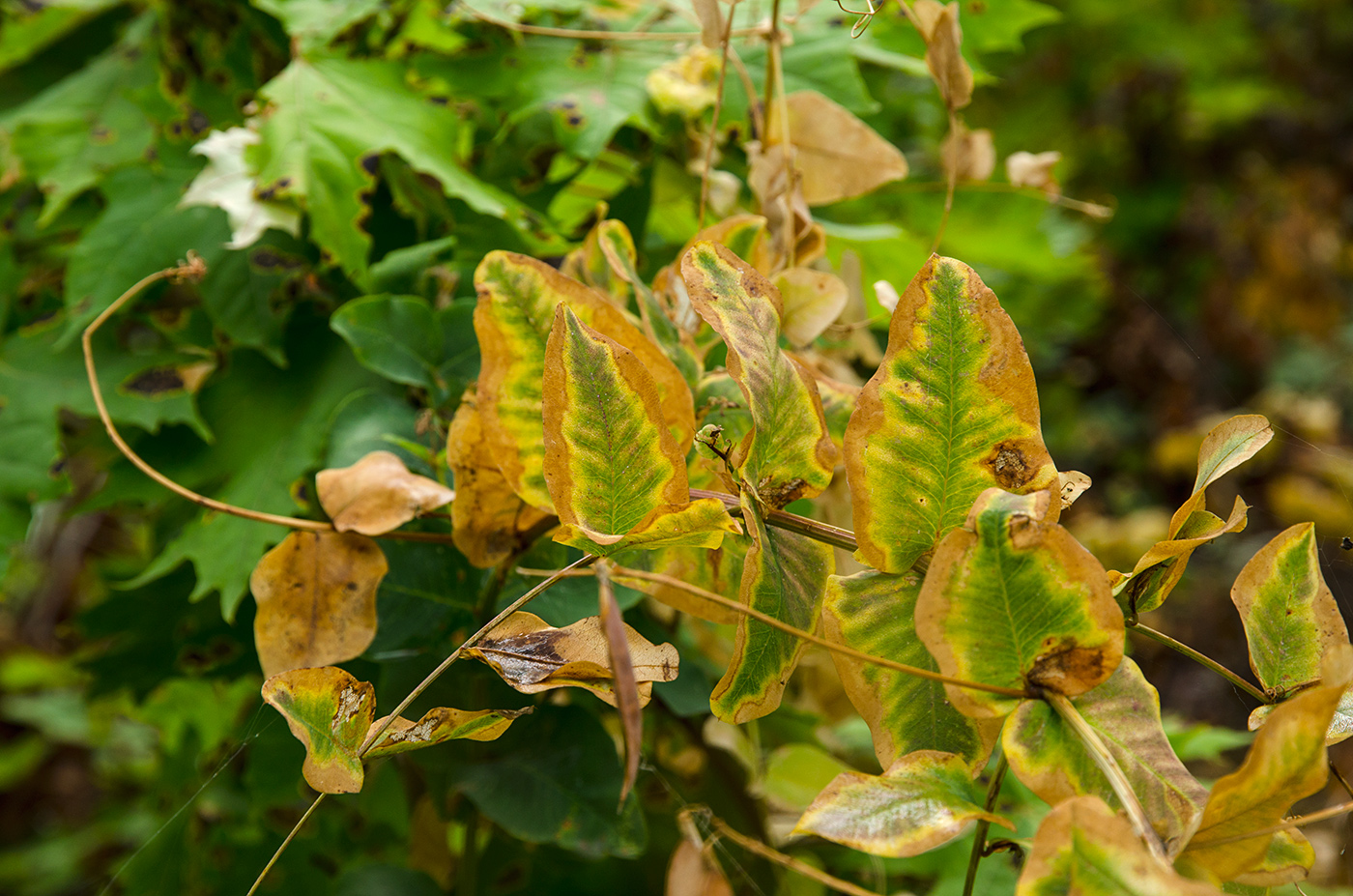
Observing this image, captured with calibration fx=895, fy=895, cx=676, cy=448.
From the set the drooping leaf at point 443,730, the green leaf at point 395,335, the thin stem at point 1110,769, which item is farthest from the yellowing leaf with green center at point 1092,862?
the green leaf at point 395,335

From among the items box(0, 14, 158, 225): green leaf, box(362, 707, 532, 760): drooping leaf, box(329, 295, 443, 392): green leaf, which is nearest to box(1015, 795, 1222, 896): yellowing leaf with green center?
box(362, 707, 532, 760): drooping leaf

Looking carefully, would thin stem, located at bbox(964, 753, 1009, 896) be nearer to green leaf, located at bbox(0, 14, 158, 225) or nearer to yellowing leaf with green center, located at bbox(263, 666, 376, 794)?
yellowing leaf with green center, located at bbox(263, 666, 376, 794)

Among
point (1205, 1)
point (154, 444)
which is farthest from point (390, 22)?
point (1205, 1)

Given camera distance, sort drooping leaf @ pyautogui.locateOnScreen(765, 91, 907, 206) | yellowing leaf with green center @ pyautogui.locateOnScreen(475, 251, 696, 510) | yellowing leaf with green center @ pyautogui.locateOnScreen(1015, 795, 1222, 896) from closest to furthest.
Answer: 1. yellowing leaf with green center @ pyautogui.locateOnScreen(1015, 795, 1222, 896)
2. yellowing leaf with green center @ pyautogui.locateOnScreen(475, 251, 696, 510)
3. drooping leaf @ pyautogui.locateOnScreen(765, 91, 907, 206)

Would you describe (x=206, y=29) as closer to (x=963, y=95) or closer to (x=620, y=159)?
(x=620, y=159)

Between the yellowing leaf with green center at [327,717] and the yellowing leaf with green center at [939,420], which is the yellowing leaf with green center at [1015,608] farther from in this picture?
the yellowing leaf with green center at [327,717]

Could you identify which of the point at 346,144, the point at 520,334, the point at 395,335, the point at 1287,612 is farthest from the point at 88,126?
the point at 1287,612
